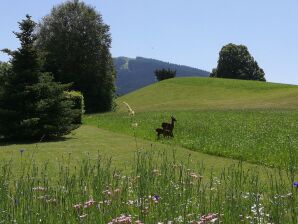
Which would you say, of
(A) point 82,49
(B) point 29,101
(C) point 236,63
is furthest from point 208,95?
(B) point 29,101

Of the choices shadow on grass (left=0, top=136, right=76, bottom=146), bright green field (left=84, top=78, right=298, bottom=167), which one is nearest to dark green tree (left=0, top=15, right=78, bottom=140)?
shadow on grass (left=0, top=136, right=76, bottom=146)

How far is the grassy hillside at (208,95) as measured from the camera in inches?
2791

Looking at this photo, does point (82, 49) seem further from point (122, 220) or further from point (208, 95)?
point (122, 220)

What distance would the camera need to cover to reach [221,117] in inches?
1715

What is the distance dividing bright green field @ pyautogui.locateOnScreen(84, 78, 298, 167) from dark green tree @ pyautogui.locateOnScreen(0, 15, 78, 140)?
499cm

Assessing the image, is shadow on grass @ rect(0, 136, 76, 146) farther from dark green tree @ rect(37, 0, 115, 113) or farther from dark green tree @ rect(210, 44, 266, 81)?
dark green tree @ rect(210, 44, 266, 81)

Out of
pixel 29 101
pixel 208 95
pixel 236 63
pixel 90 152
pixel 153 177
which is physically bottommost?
pixel 90 152

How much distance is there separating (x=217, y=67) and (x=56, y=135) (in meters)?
112

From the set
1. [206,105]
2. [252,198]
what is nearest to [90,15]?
[206,105]

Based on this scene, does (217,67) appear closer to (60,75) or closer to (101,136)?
(60,75)

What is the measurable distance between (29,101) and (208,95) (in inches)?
2481

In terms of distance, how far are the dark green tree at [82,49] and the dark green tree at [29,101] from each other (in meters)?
34.5

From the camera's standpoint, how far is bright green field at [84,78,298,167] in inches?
805

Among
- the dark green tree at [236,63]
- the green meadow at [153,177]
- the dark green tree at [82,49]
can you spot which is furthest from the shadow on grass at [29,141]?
the dark green tree at [236,63]
